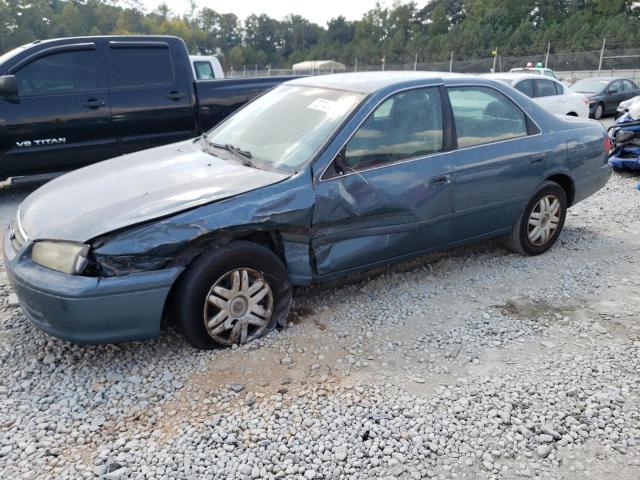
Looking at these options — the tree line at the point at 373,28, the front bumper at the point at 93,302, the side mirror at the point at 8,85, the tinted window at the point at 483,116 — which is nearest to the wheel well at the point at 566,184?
the tinted window at the point at 483,116

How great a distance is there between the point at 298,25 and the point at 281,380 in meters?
122

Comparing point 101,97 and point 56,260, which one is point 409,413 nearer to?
point 56,260

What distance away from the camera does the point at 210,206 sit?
3.11 m

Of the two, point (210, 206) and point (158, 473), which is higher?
point (210, 206)

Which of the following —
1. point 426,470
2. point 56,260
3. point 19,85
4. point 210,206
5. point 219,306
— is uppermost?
point 19,85

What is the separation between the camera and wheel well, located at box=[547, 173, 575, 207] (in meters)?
4.97

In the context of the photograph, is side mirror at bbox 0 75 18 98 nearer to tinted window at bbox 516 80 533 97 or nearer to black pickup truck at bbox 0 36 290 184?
black pickup truck at bbox 0 36 290 184

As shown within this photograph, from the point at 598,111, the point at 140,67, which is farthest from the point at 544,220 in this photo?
the point at 598,111

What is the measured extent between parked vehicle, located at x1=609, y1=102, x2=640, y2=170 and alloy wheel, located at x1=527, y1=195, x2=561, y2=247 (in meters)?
4.20

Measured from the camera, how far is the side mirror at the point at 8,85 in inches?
237

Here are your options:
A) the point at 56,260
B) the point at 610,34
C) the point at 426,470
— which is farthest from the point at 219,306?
the point at 610,34

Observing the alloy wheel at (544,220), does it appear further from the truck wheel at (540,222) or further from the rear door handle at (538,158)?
the rear door handle at (538,158)

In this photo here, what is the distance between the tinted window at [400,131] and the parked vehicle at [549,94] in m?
7.71

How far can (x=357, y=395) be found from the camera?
295cm
